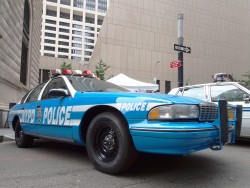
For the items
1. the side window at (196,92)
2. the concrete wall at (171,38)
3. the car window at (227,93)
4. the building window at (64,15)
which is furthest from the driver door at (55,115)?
the building window at (64,15)

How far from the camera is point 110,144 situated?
343cm

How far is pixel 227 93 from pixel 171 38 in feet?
166

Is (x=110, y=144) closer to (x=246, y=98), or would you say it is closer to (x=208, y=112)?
(x=208, y=112)

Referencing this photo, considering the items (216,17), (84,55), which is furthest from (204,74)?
(84,55)

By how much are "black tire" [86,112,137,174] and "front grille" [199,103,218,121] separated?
3.02ft

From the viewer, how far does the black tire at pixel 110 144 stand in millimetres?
3170

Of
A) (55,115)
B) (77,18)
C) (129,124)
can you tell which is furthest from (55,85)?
(77,18)

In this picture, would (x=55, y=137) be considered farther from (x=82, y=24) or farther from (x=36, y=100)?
(x=82, y=24)

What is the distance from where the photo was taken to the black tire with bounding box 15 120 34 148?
560 cm

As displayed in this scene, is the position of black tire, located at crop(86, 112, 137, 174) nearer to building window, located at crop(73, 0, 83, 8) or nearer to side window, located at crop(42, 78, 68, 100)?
side window, located at crop(42, 78, 68, 100)

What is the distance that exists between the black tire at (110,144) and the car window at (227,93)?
3927 millimetres

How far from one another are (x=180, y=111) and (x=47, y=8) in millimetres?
106091

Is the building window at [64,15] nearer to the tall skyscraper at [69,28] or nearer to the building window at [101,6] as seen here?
the tall skyscraper at [69,28]

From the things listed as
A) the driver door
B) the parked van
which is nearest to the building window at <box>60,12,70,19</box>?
the parked van
